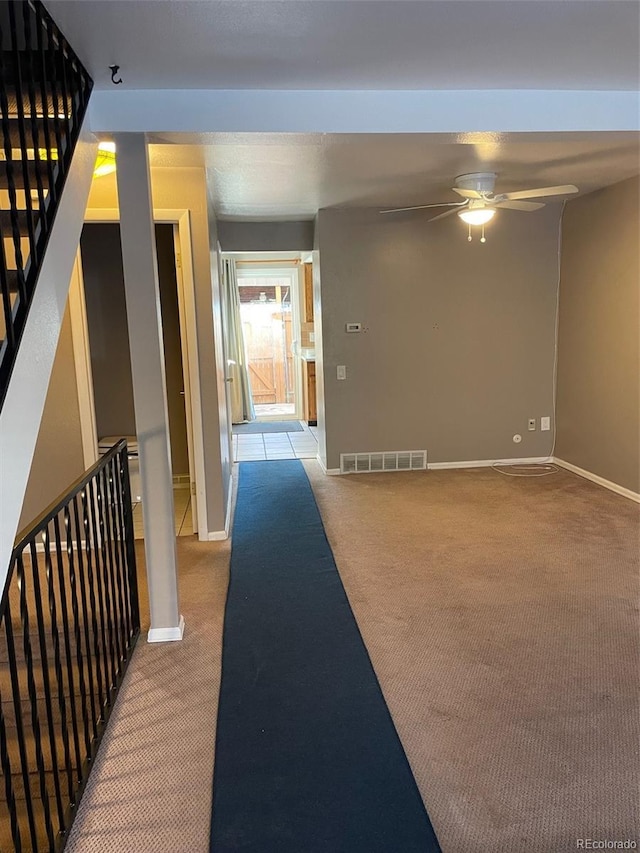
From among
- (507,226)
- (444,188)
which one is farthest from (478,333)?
(444,188)

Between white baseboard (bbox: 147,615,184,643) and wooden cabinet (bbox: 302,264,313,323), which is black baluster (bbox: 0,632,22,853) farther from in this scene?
wooden cabinet (bbox: 302,264,313,323)

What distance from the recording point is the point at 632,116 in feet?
8.36

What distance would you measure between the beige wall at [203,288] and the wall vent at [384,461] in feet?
5.37

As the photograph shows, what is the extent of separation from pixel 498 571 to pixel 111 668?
6.73ft

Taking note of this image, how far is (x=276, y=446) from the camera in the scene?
6.73 metres

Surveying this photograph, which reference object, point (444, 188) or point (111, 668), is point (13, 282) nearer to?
point (111, 668)

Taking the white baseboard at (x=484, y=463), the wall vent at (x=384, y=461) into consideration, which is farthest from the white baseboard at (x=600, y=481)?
the wall vent at (x=384, y=461)

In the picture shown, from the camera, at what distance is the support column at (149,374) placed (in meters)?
2.43

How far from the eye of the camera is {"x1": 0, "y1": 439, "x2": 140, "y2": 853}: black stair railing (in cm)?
150

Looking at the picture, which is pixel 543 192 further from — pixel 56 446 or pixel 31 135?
pixel 56 446

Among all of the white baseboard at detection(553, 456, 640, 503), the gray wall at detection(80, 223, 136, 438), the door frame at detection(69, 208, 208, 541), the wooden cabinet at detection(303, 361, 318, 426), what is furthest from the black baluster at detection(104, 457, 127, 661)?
the wooden cabinet at detection(303, 361, 318, 426)

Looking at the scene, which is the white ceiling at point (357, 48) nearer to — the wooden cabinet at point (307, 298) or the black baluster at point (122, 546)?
the black baluster at point (122, 546)

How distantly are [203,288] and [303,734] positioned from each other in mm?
2657

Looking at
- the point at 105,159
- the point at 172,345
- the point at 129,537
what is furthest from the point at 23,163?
the point at 172,345
